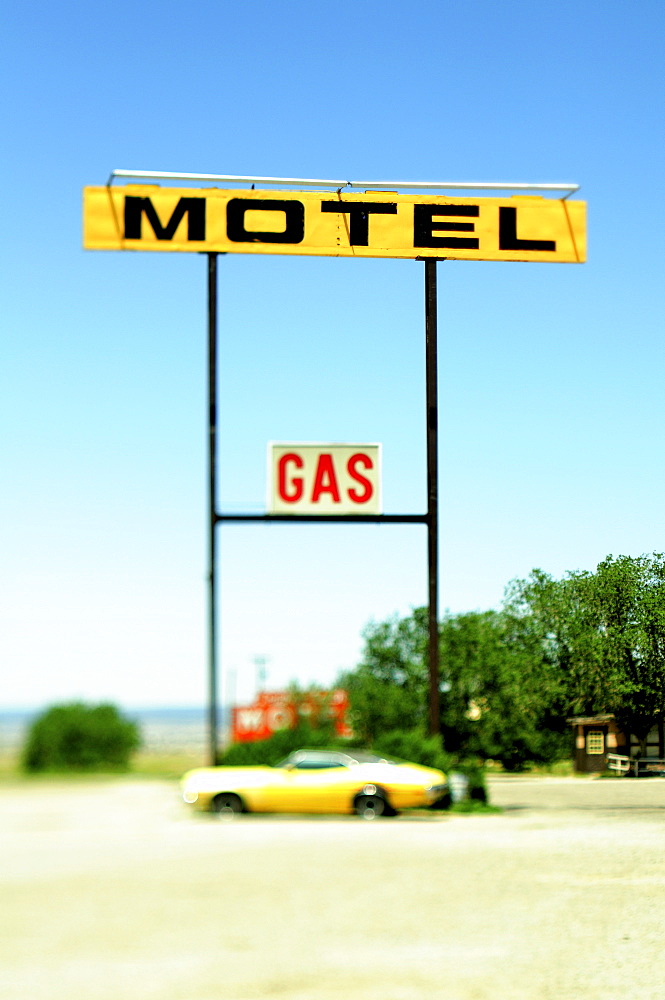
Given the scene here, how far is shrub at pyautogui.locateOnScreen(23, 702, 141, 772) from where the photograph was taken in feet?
11.5

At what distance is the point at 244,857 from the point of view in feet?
16.4

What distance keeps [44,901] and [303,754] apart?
4.56 feet

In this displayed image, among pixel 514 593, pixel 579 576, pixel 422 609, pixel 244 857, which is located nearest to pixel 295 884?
pixel 244 857

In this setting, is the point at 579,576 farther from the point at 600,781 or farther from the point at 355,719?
the point at 355,719

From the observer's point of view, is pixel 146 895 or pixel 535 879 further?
pixel 535 879

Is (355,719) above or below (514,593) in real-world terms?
below

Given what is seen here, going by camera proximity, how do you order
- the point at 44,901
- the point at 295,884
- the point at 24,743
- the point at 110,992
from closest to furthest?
the point at 24,743
the point at 110,992
the point at 44,901
the point at 295,884

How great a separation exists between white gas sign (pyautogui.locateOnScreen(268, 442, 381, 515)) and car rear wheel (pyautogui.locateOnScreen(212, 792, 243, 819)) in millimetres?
1520

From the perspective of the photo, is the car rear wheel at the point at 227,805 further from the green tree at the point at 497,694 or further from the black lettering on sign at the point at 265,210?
the black lettering on sign at the point at 265,210

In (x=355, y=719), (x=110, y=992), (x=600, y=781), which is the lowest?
(x=110, y=992)

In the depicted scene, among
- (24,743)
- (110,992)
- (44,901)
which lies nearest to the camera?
(24,743)

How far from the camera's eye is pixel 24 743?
349cm

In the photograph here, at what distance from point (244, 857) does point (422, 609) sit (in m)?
1.59

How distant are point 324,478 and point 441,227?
5.39 ft
